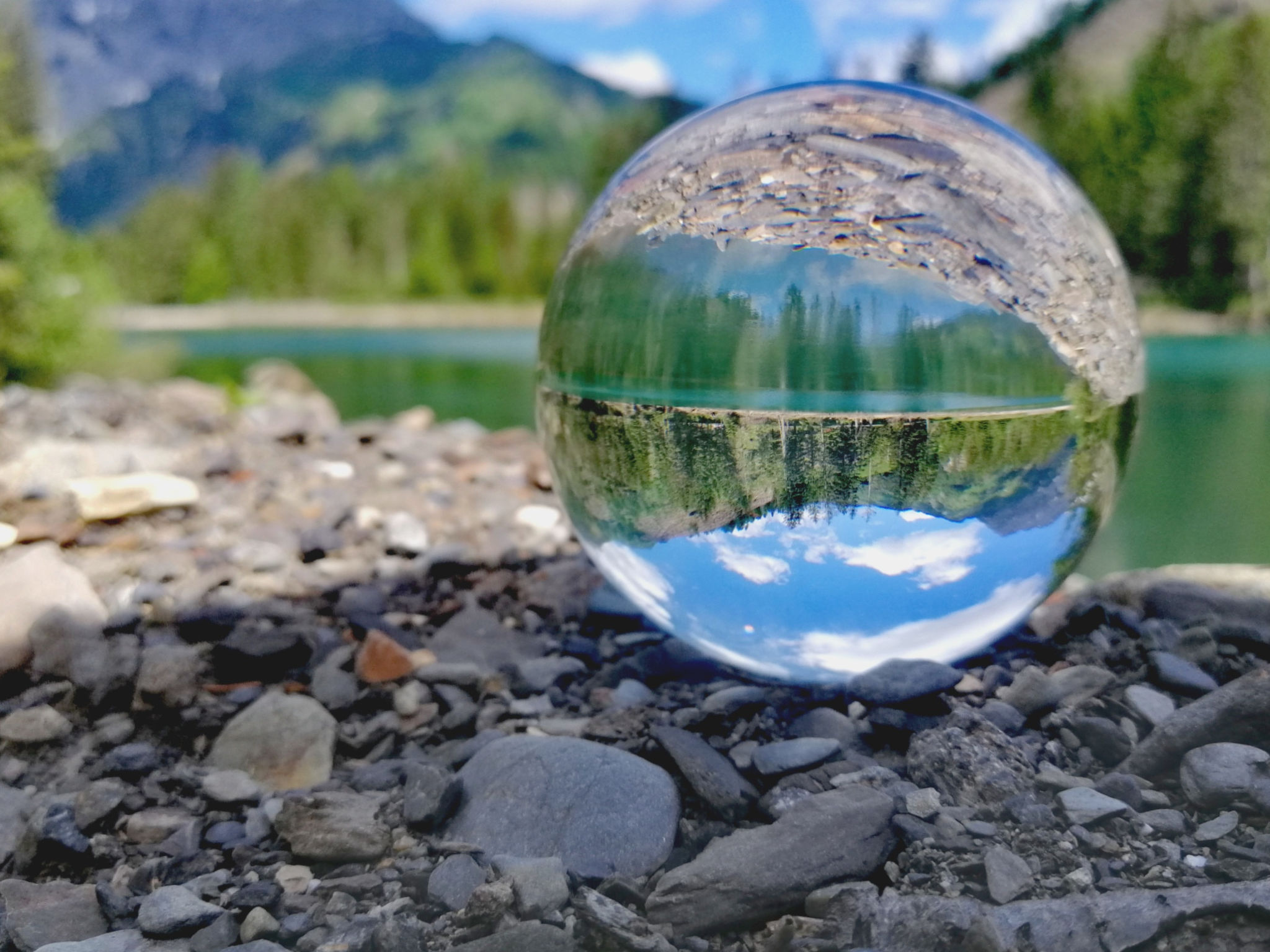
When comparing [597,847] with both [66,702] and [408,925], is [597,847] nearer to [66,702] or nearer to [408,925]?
Answer: [408,925]

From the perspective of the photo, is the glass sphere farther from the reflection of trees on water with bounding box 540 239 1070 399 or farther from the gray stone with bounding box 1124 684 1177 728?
the gray stone with bounding box 1124 684 1177 728

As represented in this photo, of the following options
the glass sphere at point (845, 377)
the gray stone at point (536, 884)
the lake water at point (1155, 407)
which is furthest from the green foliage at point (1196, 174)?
the gray stone at point (536, 884)

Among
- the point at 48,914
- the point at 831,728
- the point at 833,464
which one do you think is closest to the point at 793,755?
the point at 831,728

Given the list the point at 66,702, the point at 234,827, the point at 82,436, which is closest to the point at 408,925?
the point at 234,827

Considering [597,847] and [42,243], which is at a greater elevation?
[42,243]

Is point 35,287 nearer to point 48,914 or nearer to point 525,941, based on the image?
point 48,914

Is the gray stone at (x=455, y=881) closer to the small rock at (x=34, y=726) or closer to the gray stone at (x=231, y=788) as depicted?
the gray stone at (x=231, y=788)

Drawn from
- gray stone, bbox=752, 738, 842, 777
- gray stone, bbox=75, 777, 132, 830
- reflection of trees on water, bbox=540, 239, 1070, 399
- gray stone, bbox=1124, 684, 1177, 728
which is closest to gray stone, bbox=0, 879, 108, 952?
gray stone, bbox=75, 777, 132, 830
